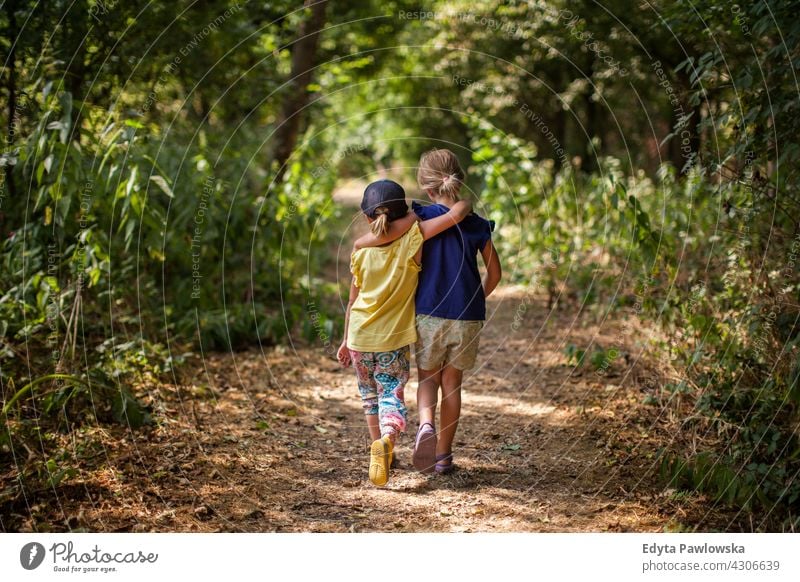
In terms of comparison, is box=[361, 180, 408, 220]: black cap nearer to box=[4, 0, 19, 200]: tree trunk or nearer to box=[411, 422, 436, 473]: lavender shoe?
box=[411, 422, 436, 473]: lavender shoe

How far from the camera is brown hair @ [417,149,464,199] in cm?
424

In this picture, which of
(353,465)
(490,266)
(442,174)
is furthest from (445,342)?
(353,465)

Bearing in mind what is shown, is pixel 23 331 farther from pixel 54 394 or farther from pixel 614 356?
pixel 614 356

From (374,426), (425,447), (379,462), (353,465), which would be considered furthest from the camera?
(353,465)

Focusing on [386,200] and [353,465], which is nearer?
[386,200]

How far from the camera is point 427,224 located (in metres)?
4.24

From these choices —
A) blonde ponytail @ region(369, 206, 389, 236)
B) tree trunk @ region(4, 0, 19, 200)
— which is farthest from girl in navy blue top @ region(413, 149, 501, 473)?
tree trunk @ region(4, 0, 19, 200)

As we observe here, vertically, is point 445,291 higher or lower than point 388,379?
higher

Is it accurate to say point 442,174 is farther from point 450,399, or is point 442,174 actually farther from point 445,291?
point 450,399

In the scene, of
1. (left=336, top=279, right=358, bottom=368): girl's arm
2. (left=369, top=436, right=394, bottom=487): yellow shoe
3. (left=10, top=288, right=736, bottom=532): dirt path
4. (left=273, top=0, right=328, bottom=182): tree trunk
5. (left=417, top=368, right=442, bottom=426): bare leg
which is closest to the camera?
(left=10, top=288, right=736, bottom=532): dirt path

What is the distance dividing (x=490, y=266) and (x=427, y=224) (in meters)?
0.42

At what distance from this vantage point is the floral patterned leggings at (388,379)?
4.31 metres

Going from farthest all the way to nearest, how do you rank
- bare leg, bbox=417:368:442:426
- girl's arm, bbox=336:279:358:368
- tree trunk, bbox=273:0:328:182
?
tree trunk, bbox=273:0:328:182, girl's arm, bbox=336:279:358:368, bare leg, bbox=417:368:442:426
